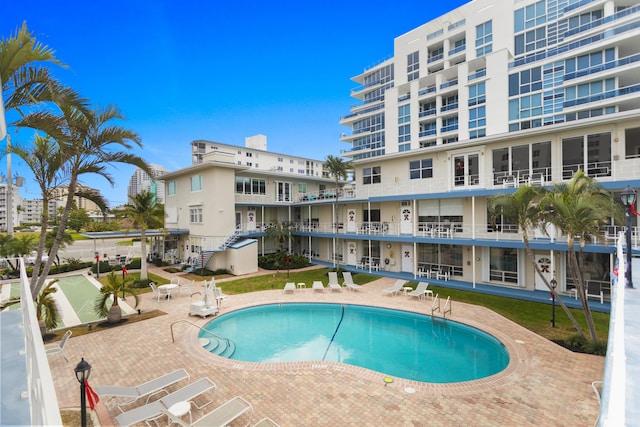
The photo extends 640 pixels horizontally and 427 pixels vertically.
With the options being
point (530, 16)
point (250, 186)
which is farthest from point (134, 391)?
point (530, 16)

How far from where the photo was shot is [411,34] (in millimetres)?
43938

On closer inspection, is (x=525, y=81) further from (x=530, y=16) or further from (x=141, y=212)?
(x=141, y=212)

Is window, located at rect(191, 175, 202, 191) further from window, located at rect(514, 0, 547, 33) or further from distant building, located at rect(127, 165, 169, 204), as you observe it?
window, located at rect(514, 0, 547, 33)

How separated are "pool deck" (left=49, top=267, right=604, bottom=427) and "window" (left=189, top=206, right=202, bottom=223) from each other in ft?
48.7

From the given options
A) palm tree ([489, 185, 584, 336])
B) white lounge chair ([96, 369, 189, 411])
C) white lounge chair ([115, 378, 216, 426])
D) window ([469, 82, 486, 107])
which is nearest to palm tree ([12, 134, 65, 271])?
white lounge chair ([96, 369, 189, 411])

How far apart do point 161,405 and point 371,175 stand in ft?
70.0

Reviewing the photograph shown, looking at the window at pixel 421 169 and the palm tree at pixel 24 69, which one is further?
the window at pixel 421 169

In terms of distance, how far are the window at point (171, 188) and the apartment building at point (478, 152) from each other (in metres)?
2.73

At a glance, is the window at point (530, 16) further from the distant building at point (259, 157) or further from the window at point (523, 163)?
the distant building at point (259, 157)

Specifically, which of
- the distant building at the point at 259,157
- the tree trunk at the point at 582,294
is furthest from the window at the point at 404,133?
the tree trunk at the point at 582,294

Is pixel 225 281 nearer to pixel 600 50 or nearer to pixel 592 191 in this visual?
pixel 592 191

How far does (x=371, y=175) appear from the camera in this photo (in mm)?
25438

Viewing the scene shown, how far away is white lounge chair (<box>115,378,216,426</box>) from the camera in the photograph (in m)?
6.52

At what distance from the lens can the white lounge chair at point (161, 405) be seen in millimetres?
6523
